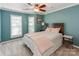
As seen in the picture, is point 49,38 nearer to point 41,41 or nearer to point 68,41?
point 41,41

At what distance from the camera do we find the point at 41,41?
1391mm

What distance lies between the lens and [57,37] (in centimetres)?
149

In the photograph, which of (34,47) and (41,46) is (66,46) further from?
(34,47)

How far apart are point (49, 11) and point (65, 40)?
58 centimetres

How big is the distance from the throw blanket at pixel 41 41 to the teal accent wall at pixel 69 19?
325mm

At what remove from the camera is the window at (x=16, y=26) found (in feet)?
4.65

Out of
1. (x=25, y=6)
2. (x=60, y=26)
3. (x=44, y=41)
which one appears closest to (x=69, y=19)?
(x=60, y=26)

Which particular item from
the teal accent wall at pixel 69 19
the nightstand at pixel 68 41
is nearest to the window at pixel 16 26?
the teal accent wall at pixel 69 19

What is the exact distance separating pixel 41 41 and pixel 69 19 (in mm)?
618

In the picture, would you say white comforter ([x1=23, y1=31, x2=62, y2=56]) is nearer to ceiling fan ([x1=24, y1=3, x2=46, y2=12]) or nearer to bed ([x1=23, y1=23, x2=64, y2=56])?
bed ([x1=23, y1=23, x2=64, y2=56])

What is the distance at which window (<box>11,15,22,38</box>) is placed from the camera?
142 cm

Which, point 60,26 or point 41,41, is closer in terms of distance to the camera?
point 41,41

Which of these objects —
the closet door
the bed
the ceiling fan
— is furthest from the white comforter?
the ceiling fan

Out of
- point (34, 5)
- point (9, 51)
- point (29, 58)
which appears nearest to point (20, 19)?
point (34, 5)
